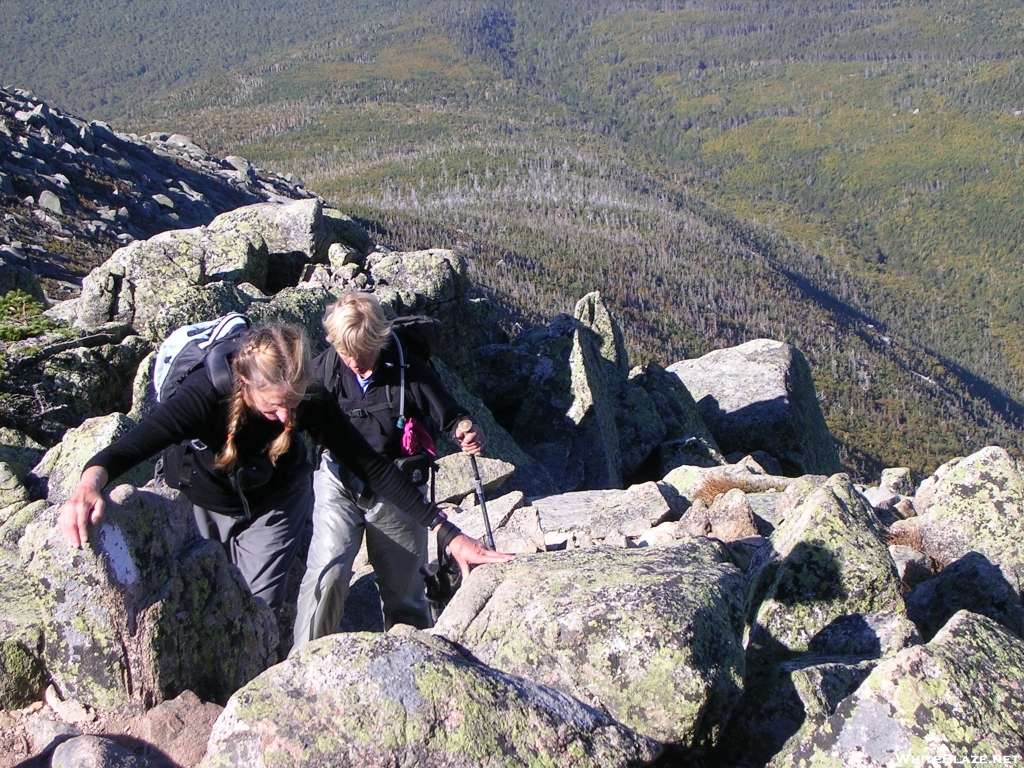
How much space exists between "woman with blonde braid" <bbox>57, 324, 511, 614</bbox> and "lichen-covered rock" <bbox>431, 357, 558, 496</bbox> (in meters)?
10.6

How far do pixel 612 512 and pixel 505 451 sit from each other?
18.8 ft

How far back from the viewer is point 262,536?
6.56 m

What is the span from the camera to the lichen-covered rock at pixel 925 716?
17.2 feet

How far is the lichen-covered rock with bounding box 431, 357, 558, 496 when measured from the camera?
17812mm

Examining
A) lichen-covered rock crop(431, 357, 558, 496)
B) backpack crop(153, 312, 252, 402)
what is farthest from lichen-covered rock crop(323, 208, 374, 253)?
backpack crop(153, 312, 252, 402)

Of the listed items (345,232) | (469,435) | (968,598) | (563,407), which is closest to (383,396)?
(469,435)

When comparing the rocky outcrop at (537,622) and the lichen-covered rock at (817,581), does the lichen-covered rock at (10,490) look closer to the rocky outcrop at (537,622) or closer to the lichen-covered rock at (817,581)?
the rocky outcrop at (537,622)

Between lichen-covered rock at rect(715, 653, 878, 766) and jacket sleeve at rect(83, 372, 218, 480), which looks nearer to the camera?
jacket sleeve at rect(83, 372, 218, 480)

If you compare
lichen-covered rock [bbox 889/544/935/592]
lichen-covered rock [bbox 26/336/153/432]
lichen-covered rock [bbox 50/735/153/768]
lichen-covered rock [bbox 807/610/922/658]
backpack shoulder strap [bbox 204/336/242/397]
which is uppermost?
backpack shoulder strap [bbox 204/336/242/397]

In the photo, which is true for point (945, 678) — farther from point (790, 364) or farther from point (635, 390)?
point (790, 364)

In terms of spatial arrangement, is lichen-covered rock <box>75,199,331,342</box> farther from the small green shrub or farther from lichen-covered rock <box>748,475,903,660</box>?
lichen-covered rock <box>748,475,903,660</box>

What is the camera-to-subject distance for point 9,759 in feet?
17.3

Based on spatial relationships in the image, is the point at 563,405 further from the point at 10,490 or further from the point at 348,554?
the point at 348,554

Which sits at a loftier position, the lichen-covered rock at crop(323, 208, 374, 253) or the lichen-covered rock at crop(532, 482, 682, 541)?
the lichen-covered rock at crop(323, 208, 374, 253)
